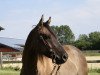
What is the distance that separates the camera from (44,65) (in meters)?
6.18

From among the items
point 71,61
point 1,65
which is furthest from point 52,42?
point 1,65

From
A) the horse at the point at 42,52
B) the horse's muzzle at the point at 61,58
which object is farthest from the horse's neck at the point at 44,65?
the horse's muzzle at the point at 61,58

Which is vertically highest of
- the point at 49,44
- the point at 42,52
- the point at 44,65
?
the point at 49,44

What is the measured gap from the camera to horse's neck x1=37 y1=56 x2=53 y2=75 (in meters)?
6.00

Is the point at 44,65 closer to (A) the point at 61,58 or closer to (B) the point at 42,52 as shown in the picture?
(B) the point at 42,52

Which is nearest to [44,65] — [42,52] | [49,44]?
[42,52]

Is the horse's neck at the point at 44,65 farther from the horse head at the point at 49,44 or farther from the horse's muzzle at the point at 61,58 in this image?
the horse's muzzle at the point at 61,58

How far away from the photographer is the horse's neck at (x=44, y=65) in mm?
6003

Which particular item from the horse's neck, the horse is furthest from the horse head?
the horse's neck

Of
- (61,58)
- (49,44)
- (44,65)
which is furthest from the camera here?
(44,65)

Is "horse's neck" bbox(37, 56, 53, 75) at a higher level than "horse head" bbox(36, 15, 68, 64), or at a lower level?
lower

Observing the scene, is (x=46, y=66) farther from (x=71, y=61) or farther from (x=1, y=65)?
(x=1, y=65)

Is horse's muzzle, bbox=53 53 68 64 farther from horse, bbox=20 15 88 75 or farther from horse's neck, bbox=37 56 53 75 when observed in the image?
horse's neck, bbox=37 56 53 75

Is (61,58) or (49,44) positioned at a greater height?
(49,44)
